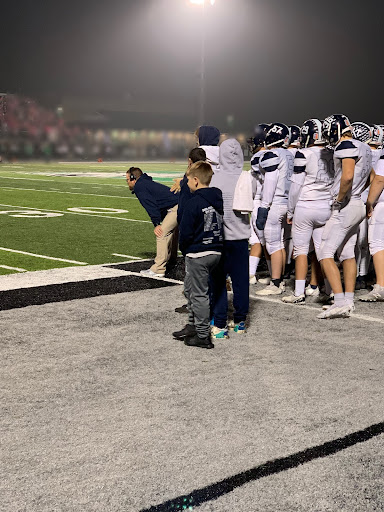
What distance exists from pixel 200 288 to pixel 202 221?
1.77ft

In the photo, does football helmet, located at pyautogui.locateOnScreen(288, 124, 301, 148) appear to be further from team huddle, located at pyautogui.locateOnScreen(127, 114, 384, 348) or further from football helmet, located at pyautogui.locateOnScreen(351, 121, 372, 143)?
football helmet, located at pyautogui.locateOnScreen(351, 121, 372, 143)

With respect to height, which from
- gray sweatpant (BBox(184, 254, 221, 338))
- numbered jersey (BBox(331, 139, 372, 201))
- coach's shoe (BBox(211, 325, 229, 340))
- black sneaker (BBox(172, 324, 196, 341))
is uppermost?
numbered jersey (BBox(331, 139, 372, 201))

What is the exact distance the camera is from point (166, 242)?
9.70 meters

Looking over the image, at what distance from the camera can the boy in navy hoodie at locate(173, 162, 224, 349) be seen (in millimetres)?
6176

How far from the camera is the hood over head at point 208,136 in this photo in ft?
24.3

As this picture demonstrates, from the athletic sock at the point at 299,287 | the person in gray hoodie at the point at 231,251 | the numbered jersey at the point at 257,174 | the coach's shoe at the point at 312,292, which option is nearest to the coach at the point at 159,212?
the numbered jersey at the point at 257,174

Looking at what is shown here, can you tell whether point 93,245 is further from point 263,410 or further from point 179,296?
point 263,410

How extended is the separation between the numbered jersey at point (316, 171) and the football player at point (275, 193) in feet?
1.84

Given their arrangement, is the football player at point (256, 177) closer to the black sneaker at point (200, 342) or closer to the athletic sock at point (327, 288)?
the athletic sock at point (327, 288)

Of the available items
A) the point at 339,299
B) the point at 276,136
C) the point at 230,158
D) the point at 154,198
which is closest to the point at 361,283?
the point at 339,299

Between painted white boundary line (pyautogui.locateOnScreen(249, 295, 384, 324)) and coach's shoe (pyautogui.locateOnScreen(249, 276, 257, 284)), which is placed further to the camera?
coach's shoe (pyautogui.locateOnScreen(249, 276, 257, 284))

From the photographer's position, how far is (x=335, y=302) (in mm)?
7512

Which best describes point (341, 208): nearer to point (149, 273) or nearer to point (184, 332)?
point (184, 332)

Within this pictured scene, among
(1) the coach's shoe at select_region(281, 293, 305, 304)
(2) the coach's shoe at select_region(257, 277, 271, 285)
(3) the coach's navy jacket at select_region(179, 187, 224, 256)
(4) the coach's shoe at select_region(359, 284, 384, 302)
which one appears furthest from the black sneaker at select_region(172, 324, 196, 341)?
(2) the coach's shoe at select_region(257, 277, 271, 285)
